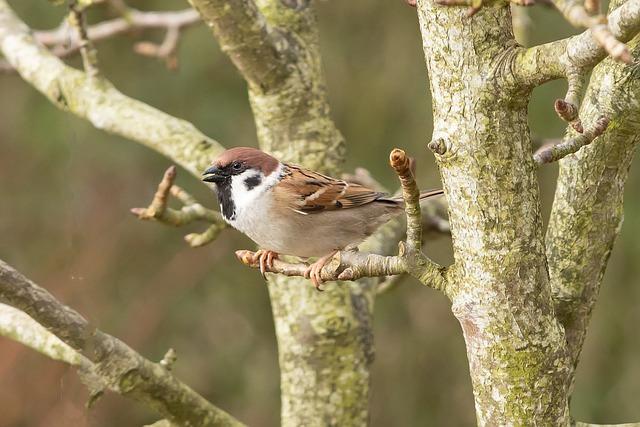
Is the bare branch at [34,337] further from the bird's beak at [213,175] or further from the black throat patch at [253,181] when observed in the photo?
the black throat patch at [253,181]

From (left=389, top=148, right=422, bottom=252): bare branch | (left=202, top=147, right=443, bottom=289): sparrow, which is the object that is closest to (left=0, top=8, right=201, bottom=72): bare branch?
(left=202, top=147, right=443, bottom=289): sparrow

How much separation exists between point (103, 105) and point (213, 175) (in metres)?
0.53

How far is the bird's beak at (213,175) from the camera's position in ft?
10.1

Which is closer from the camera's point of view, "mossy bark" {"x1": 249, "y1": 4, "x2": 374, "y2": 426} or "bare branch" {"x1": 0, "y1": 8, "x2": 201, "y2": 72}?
"mossy bark" {"x1": 249, "y1": 4, "x2": 374, "y2": 426}

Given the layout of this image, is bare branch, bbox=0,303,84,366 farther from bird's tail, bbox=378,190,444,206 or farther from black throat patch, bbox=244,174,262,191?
bird's tail, bbox=378,190,444,206

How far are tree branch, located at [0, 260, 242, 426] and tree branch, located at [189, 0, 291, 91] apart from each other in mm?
998

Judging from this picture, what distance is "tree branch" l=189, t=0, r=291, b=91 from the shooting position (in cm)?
283

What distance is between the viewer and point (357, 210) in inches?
130

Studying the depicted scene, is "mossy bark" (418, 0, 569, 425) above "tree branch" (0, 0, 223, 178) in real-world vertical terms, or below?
below

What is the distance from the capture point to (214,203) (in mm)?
5625

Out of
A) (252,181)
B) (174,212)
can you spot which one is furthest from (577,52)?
(252,181)

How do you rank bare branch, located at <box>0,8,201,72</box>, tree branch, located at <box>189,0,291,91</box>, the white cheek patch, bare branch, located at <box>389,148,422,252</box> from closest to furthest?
bare branch, located at <box>389,148,422,252</box> → tree branch, located at <box>189,0,291,91</box> → the white cheek patch → bare branch, located at <box>0,8,201,72</box>

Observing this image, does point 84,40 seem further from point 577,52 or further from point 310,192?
point 577,52

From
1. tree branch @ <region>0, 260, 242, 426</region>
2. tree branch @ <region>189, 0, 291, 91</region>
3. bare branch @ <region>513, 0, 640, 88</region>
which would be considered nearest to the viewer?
bare branch @ <region>513, 0, 640, 88</region>
